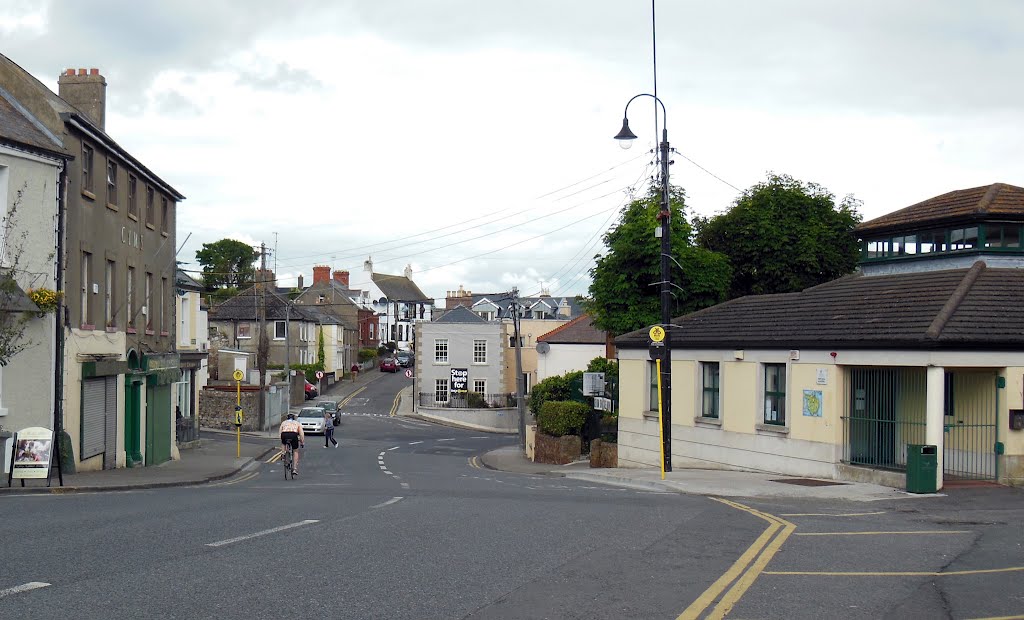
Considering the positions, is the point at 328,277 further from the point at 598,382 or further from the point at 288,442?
the point at 288,442

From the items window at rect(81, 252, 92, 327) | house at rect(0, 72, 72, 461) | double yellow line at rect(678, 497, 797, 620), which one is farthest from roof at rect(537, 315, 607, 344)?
double yellow line at rect(678, 497, 797, 620)

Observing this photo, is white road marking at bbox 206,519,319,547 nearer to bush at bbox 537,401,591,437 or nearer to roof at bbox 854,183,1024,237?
roof at bbox 854,183,1024,237

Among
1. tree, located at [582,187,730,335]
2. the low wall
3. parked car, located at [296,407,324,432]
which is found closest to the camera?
tree, located at [582,187,730,335]

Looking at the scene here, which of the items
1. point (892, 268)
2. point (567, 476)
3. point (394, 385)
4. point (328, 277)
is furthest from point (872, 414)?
point (328, 277)

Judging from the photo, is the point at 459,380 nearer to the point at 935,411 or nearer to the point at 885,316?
the point at 885,316

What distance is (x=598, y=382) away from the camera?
37812 mm

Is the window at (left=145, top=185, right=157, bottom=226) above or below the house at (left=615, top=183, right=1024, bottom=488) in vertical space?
above

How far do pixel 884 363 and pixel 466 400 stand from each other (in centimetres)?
5300

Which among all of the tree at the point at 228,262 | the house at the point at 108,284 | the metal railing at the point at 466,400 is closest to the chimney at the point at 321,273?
the tree at the point at 228,262

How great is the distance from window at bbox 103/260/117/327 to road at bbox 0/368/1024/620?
11267 millimetres

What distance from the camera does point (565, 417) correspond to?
37.4 meters

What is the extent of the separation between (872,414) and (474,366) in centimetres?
5398

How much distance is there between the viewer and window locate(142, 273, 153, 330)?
30.3 m

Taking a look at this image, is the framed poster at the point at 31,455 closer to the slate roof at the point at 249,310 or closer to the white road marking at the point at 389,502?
the white road marking at the point at 389,502
